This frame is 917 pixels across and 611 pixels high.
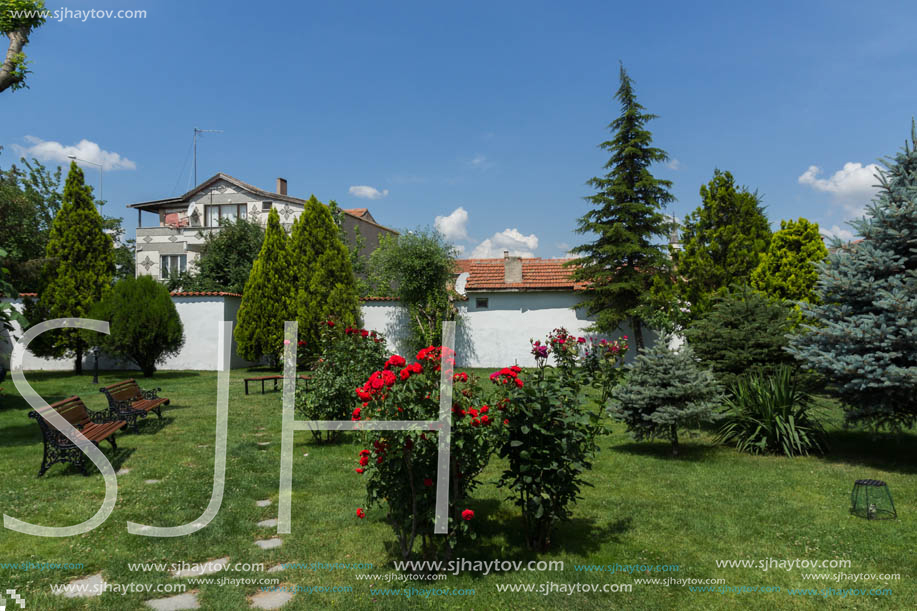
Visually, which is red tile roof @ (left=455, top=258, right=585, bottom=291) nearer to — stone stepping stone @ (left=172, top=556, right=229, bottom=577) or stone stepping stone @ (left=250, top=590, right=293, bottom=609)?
stone stepping stone @ (left=172, top=556, right=229, bottom=577)

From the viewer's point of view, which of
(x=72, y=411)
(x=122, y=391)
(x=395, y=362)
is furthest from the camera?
(x=122, y=391)

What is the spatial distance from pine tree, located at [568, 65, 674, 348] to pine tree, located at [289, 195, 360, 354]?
8179 millimetres

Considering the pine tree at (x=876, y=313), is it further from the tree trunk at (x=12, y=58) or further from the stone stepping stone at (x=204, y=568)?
the tree trunk at (x=12, y=58)

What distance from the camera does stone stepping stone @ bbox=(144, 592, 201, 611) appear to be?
3121mm

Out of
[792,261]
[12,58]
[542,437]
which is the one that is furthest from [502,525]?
[792,261]

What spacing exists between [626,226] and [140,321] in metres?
15.4

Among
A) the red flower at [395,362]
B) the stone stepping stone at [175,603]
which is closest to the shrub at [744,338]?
the red flower at [395,362]

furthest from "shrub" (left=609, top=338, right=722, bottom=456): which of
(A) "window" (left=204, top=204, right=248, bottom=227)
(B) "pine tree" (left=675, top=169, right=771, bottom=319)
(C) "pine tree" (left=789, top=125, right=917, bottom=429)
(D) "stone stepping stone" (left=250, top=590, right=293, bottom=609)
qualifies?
(A) "window" (left=204, top=204, right=248, bottom=227)

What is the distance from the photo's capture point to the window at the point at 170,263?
26.2 m

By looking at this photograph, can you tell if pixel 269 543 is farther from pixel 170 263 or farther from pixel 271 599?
pixel 170 263

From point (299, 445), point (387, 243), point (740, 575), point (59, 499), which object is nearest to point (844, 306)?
point (740, 575)

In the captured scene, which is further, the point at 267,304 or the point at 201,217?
the point at 201,217

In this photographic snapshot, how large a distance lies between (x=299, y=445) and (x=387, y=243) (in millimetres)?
16299

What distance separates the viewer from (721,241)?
48.2ft
